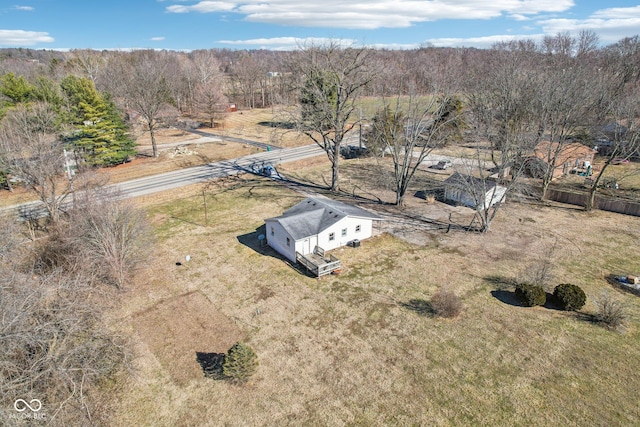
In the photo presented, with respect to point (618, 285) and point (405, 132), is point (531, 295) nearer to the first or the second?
point (618, 285)

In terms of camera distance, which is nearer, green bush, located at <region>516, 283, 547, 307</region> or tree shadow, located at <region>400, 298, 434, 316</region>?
tree shadow, located at <region>400, 298, 434, 316</region>

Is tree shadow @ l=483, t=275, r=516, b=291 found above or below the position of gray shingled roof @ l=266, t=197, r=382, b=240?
below

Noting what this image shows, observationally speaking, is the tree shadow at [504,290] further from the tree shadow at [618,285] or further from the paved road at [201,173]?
the paved road at [201,173]

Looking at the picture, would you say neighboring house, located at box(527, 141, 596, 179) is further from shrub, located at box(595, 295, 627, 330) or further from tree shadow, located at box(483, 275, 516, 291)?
shrub, located at box(595, 295, 627, 330)

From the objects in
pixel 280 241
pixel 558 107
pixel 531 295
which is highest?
pixel 558 107

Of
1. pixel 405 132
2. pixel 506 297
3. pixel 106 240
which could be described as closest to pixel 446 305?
pixel 506 297

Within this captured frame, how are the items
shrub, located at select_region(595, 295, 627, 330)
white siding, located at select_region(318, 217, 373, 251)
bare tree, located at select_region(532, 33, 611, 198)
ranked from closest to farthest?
1. shrub, located at select_region(595, 295, 627, 330)
2. white siding, located at select_region(318, 217, 373, 251)
3. bare tree, located at select_region(532, 33, 611, 198)

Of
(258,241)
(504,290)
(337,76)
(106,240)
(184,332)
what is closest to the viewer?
(184,332)

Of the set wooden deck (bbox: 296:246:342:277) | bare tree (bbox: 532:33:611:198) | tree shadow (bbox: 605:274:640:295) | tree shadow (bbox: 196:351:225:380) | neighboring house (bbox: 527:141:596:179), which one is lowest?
tree shadow (bbox: 196:351:225:380)

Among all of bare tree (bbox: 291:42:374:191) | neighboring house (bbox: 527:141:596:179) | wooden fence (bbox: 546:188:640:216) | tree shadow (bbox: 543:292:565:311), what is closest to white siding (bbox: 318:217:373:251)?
bare tree (bbox: 291:42:374:191)
